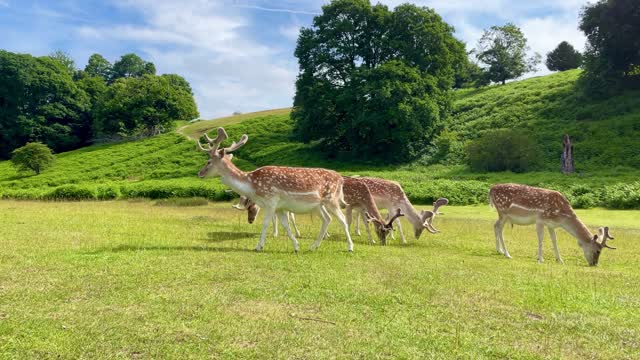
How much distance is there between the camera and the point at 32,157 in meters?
52.8

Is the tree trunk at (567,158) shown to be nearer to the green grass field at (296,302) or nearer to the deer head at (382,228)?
the green grass field at (296,302)

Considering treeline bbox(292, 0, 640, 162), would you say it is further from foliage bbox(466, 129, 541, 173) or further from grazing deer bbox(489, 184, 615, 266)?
grazing deer bbox(489, 184, 615, 266)

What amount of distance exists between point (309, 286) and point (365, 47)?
4445 centimetres

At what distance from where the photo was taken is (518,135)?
41188mm

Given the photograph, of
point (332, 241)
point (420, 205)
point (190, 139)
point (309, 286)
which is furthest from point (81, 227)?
point (190, 139)

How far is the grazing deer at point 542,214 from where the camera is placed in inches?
502

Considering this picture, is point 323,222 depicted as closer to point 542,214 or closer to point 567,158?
point 542,214

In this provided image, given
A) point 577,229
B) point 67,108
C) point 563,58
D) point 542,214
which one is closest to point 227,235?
point 542,214

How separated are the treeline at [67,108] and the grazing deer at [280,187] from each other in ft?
204

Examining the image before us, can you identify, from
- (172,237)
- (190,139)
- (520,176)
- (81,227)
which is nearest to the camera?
(172,237)

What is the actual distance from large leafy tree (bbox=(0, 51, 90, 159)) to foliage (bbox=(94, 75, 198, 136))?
5.41 metres

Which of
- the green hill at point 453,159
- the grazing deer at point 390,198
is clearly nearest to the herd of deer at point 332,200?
the grazing deer at point 390,198

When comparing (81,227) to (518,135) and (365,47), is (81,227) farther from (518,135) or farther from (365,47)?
(365,47)

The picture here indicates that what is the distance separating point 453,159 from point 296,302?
4138cm
